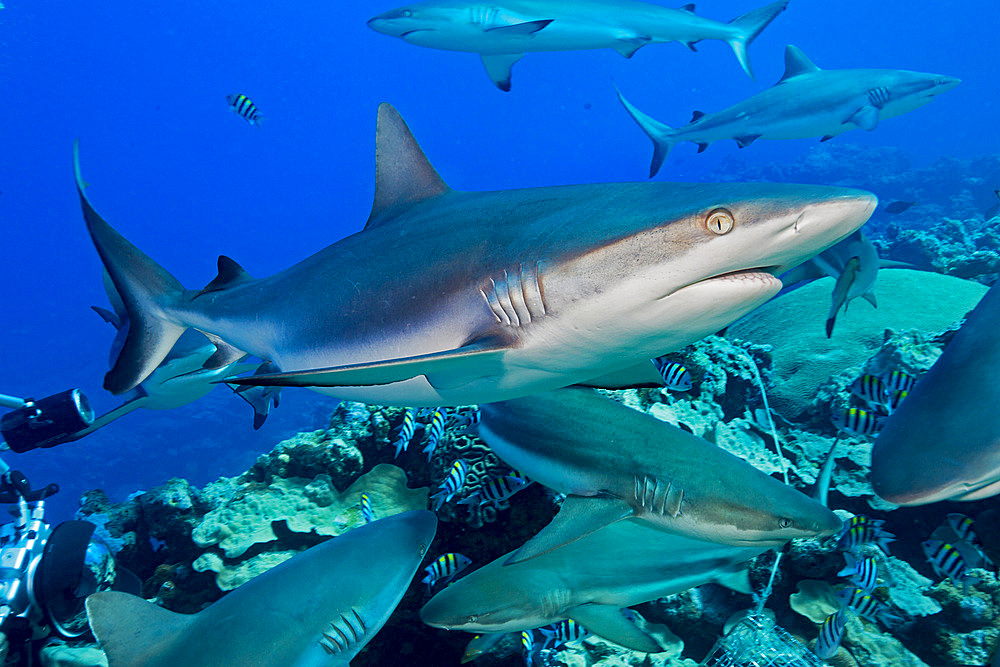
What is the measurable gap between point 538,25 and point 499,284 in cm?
471

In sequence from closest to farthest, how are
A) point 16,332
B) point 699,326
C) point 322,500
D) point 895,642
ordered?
point 699,326
point 895,642
point 322,500
point 16,332

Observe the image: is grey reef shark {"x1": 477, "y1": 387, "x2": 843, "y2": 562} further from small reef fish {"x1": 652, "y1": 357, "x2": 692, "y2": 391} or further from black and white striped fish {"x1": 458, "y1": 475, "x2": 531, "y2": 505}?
small reef fish {"x1": 652, "y1": 357, "x2": 692, "y2": 391}

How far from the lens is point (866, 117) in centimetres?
707

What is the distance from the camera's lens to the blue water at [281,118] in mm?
107625

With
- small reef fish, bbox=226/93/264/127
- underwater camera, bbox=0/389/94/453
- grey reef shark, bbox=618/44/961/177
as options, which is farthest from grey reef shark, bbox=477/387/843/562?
small reef fish, bbox=226/93/264/127

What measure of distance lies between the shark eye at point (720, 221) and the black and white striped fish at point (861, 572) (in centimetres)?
268

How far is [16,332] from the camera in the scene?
101 meters

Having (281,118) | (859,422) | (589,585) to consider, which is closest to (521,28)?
(859,422)

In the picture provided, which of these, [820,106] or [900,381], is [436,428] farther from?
[820,106]

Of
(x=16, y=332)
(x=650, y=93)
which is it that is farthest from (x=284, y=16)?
(x=650, y=93)

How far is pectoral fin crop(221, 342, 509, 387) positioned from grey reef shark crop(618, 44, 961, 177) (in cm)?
648

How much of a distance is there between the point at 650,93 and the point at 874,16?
67073 millimetres

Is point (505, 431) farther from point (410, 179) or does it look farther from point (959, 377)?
point (959, 377)

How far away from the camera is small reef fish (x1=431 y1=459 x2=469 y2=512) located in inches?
129
